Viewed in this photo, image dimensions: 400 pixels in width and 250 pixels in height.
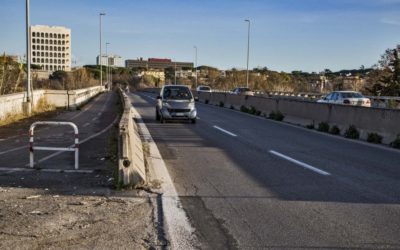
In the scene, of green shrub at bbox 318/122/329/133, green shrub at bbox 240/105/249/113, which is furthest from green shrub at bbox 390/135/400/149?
green shrub at bbox 240/105/249/113

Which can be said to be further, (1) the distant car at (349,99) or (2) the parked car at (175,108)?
(1) the distant car at (349,99)

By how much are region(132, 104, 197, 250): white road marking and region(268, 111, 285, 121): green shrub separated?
1552 centimetres

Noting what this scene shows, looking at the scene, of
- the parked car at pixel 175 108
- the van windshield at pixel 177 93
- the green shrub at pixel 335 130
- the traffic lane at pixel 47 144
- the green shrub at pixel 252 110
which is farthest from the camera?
the green shrub at pixel 252 110

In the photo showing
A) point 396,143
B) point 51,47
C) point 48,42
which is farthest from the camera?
point 51,47

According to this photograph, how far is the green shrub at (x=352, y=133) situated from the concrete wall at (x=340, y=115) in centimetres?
14

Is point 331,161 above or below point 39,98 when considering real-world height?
above

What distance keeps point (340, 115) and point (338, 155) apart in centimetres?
676

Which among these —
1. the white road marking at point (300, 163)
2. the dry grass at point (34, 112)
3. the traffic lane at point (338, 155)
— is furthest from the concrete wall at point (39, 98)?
the white road marking at point (300, 163)

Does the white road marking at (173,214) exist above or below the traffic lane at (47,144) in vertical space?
above

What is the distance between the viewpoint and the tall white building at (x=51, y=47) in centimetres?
8981

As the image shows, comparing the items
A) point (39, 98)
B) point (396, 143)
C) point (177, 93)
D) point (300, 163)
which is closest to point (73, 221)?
point (300, 163)

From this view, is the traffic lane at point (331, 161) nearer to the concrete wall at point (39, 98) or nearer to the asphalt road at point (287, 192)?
the asphalt road at point (287, 192)

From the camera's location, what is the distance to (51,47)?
95500 millimetres

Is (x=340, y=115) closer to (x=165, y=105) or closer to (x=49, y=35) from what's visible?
(x=165, y=105)
